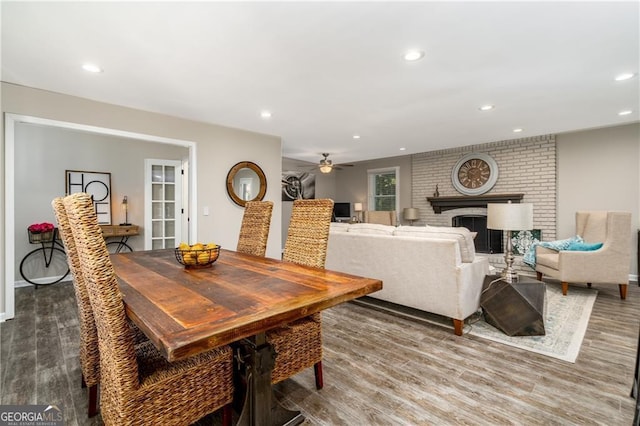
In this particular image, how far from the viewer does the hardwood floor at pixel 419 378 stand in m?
1.63

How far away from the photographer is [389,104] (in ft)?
11.2

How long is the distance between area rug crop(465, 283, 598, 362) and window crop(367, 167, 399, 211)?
4.24 meters

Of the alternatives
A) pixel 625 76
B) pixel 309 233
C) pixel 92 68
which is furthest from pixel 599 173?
pixel 92 68

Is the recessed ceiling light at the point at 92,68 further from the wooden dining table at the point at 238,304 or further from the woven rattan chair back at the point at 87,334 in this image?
the wooden dining table at the point at 238,304

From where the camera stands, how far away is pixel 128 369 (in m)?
1.11

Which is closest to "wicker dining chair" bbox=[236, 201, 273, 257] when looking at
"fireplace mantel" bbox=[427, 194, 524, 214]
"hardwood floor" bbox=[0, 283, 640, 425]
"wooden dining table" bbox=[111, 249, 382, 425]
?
"wooden dining table" bbox=[111, 249, 382, 425]

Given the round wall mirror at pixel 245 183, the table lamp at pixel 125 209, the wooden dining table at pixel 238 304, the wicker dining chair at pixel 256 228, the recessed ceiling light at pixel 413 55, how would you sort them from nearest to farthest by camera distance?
the wooden dining table at pixel 238 304 < the recessed ceiling light at pixel 413 55 < the wicker dining chair at pixel 256 228 < the round wall mirror at pixel 245 183 < the table lamp at pixel 125 209

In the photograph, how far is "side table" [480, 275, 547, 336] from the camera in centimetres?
257

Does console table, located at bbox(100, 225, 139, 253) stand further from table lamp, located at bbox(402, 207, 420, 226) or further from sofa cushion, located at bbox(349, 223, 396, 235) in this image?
table lamp, located at bbox(402, 207, 420, 226)

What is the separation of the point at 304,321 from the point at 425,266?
4.85 ft

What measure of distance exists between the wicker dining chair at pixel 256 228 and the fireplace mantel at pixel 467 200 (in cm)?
489

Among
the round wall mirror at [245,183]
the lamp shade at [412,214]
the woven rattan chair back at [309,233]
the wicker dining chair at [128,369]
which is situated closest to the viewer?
the wicker dining chair at [128,369]

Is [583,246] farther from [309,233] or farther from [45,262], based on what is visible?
[45,262]

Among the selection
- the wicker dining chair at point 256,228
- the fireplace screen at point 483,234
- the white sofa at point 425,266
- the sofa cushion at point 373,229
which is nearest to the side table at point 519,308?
the white sofa at point 425,266
